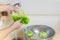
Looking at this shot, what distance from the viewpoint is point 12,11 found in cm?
78

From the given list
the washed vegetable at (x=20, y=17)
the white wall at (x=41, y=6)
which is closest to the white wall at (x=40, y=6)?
the white wall at (x=41, y=6)

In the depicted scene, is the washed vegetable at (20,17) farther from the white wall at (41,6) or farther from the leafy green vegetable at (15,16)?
the white wall at (41,6)

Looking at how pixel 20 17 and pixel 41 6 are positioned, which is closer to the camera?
pixel 20 17

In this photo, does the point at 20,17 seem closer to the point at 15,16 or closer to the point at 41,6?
the point at 15,16

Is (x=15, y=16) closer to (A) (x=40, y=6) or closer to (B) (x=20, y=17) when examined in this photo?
(B) (x=20, y=17)

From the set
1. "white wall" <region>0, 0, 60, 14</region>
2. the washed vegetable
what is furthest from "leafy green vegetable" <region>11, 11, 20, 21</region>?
"white wall" <region>0, 0, 60, 14</region>

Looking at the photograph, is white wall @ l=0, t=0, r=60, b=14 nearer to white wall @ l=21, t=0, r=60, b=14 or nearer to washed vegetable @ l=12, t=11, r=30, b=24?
white wall @ l=21, t=0, r=60, b=14

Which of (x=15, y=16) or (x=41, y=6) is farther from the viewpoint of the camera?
(x=41, y=6)

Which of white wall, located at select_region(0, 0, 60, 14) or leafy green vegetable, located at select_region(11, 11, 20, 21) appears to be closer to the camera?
leafy green vegetable, located at select_region(11, 11, 20, 21)

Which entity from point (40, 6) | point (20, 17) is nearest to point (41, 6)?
point (40, 6)

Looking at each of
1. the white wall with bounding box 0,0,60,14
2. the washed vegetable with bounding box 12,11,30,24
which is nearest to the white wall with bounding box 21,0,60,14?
the white wall with bounding box 0,0,60,14

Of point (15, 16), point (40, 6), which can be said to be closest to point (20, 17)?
point (15, 16)

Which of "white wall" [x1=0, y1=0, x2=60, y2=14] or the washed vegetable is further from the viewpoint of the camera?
"white wall" [x1=0, y1=0, x2=60, y2=14]

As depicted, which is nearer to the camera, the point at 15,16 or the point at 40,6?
the point at 15,16
